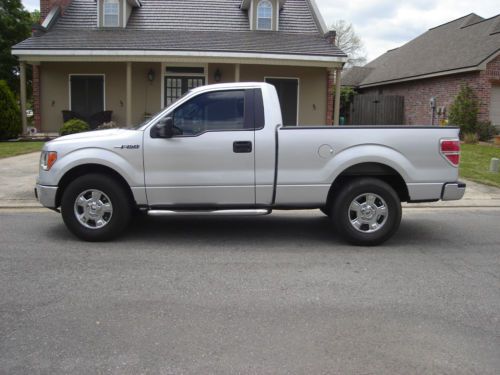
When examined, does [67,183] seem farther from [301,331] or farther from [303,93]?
[303,93]

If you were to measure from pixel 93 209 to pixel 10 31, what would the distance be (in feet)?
125

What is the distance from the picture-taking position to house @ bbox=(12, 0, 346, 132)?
18797mm

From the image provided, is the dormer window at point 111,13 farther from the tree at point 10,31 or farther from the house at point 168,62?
the tree at point 10,31

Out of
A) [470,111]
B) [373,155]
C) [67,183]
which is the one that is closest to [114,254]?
[67,183]

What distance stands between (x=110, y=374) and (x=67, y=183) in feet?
12.3

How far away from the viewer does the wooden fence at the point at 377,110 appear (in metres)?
28.5

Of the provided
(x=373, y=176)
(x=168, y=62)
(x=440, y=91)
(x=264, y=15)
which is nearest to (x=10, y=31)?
(x=168, y=62)

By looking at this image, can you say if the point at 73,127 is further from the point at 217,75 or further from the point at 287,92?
the point at 287,92

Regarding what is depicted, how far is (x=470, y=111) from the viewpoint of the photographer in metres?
21.5

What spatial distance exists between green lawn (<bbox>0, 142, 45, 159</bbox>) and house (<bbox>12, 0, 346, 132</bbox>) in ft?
8.75

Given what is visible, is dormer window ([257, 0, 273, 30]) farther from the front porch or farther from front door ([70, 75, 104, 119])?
front door ([70, 75, 104, 119])

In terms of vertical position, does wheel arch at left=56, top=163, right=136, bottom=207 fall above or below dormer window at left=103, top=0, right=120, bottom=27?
below

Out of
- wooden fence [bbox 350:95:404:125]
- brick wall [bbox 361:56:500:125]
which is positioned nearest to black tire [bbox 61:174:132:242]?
brick wall [bbox 361:56:500:125]

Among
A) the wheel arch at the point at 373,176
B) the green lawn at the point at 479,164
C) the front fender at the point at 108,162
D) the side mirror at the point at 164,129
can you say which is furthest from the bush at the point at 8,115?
the wheel arch at the point at 373,176
